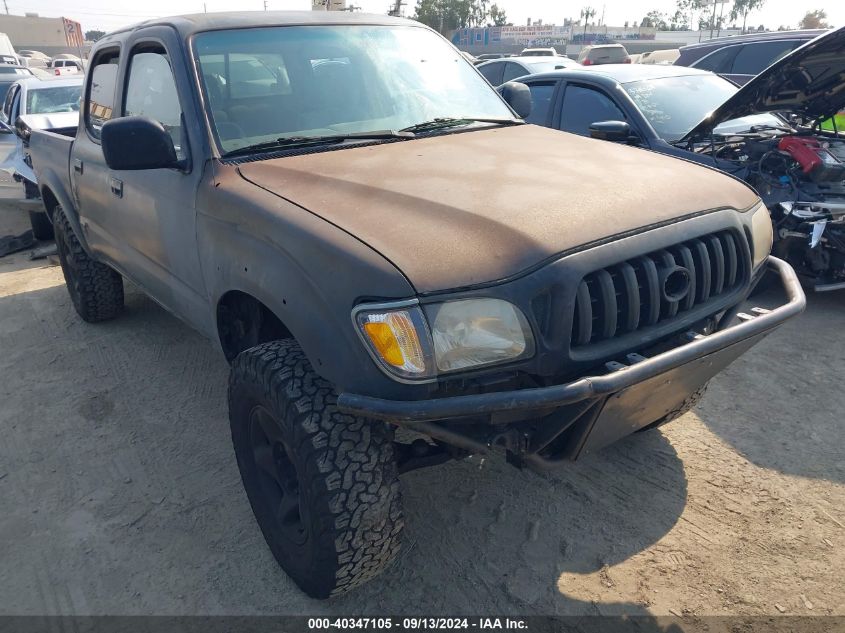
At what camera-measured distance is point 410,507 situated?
2.89 meters

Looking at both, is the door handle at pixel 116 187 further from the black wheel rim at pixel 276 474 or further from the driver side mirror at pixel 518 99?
the driver side mirror at pixel 518 99

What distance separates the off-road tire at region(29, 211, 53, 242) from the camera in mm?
7387

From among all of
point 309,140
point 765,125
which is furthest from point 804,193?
point 309,140

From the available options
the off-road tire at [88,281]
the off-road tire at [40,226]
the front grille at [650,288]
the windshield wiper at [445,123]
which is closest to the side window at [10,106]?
the off-road tire at [40,226]

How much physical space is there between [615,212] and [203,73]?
182cm

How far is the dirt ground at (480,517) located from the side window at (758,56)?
6.51 meters

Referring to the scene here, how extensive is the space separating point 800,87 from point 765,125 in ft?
3.10

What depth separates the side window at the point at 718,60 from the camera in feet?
30.5

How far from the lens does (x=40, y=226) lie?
7.43 m

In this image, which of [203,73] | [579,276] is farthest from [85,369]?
[579,276]

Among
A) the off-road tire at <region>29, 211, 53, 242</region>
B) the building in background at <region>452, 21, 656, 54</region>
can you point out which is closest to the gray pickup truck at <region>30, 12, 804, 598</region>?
the off-road tire at <region>29, 211, 53, 242</region>

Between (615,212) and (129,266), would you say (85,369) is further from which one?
(615,212)

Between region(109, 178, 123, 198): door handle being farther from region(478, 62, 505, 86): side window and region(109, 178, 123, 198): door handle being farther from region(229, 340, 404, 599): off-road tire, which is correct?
region(478, 62, 505, 86): side window

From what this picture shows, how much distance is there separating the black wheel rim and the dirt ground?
24cm
